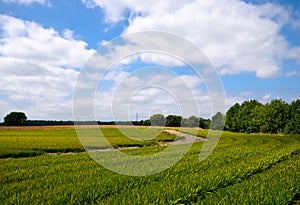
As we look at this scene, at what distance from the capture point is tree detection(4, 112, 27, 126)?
110 m

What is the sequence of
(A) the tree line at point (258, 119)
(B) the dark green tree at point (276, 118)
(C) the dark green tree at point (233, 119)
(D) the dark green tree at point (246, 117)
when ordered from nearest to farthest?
(A) the tree line at point (258, 119) → (B) the dark green tree at point (276, 118) → (D) the dark green tree at point (246, 117) → (C) the dark green tree at point (233, 119)

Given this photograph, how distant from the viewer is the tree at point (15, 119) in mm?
110331

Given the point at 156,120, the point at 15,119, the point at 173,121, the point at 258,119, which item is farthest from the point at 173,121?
the point at 15,119

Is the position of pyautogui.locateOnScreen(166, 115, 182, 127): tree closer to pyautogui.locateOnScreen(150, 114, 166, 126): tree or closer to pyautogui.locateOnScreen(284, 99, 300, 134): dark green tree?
pyautogui.locateOnScreen(284, 99, 300, 134): dark green tree

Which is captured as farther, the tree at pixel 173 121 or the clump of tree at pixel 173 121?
the tree at pixel 173 121

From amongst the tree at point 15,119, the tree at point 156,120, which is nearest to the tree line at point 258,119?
the tree at point 15,119

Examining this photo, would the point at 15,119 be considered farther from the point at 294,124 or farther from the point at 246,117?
the point at 294,124

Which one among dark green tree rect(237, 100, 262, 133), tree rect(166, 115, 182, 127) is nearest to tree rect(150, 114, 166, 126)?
tree rect(166, 115, 182, 127)

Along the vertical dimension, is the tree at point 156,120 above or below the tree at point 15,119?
below

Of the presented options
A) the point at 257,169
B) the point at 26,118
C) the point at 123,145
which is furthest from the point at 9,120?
the point at 257,169

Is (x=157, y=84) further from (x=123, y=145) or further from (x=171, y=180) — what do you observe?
(x=171, y=180)

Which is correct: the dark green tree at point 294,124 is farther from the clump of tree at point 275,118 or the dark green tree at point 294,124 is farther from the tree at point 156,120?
the tree at point 156,120

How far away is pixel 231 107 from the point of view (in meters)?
125

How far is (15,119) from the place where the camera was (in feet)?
370
